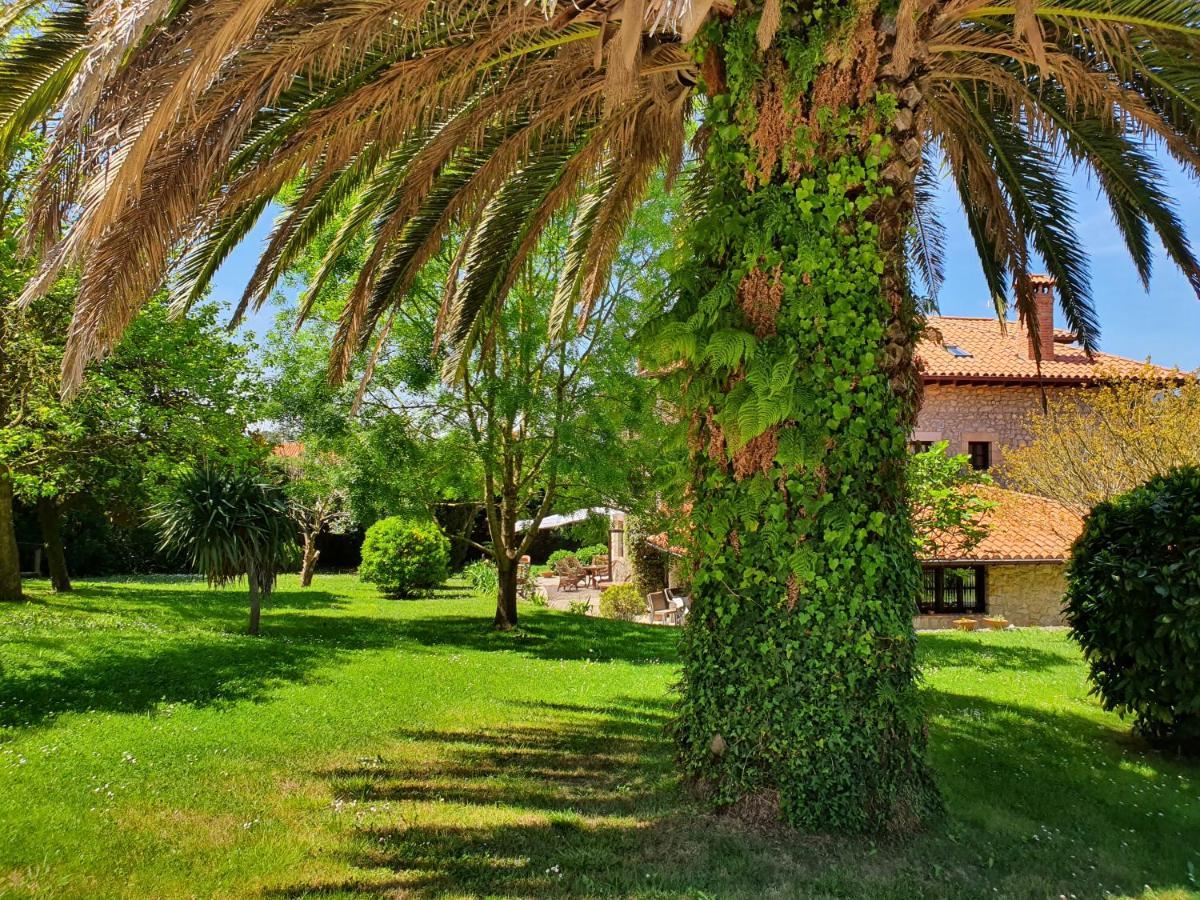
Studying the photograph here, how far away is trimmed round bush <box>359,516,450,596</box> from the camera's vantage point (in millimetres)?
20906

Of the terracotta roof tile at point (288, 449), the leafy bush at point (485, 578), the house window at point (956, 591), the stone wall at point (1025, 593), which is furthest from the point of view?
the leafy bush at point (485, 578)

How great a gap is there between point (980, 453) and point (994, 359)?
285cm

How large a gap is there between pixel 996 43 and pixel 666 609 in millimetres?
16719

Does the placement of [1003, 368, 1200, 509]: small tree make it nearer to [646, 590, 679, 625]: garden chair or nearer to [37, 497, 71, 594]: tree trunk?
[646, 590, 679, 625]: garden chair

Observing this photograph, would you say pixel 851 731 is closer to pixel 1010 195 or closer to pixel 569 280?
pixel 1010 195

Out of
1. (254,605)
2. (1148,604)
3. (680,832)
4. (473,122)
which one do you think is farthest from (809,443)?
(254,605)

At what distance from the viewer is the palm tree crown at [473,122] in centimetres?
401

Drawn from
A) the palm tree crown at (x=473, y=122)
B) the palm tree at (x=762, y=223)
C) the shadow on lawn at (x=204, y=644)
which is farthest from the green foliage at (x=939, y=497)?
the palm tree at (x=762, y=223)

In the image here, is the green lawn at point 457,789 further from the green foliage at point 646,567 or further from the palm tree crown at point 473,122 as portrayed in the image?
the green foliage at point 646,567

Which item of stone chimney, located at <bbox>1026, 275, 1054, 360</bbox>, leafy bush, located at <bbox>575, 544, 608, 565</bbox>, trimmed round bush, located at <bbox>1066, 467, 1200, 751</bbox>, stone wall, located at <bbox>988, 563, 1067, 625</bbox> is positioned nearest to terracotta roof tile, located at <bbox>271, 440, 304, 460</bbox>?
leafy bush, located at <bbox>575, 544, 608, 565</bbox>

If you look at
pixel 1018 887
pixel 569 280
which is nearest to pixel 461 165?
pixel 569 280

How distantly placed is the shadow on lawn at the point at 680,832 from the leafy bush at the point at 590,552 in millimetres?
25488

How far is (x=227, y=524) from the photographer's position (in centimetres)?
1124

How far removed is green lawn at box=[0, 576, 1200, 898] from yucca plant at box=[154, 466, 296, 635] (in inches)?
45.6
